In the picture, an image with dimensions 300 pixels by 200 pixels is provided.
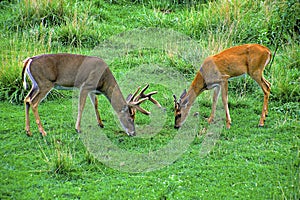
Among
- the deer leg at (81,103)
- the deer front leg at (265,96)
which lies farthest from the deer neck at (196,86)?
the deer leg at (81,103)

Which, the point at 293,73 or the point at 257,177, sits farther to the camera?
the point at 293,73

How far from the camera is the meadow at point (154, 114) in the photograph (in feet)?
22.1

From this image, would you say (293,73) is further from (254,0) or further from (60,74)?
(60,74)

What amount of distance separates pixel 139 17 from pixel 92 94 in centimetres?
478

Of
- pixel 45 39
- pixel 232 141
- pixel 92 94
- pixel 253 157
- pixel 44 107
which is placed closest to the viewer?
pixel 253 157

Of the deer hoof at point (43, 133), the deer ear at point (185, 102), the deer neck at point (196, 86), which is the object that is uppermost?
the deer neck at point (196, 86)

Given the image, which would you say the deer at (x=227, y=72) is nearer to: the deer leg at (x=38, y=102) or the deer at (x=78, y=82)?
the deer at (x=78, y=82)

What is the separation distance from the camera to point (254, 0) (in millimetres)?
12453

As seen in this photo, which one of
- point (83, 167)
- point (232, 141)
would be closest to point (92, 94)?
point (83, 167)

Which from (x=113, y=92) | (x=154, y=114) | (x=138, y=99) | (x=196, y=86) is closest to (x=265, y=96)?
(x=196, y=86)

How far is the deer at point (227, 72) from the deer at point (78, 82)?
0.69 m

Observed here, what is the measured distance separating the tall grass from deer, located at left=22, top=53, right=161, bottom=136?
1537 millimetres

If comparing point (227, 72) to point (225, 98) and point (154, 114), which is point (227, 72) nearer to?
point (225, 98)

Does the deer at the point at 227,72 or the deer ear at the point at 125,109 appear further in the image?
the deer at the point at 227,72
